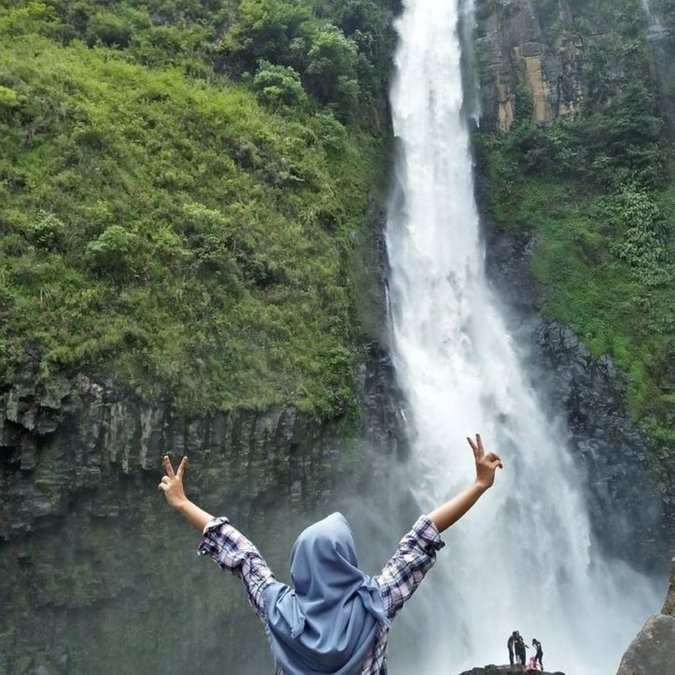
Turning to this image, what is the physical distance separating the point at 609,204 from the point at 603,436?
292 inches

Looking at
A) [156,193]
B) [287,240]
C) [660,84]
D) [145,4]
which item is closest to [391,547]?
[287,240]

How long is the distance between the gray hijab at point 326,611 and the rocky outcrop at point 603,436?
15.0m

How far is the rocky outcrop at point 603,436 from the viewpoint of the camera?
49.5 ft

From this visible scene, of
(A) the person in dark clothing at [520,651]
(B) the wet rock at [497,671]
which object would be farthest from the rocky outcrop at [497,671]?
(A) the person in dark clothing at [520,651]

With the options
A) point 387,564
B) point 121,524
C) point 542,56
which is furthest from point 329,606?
point 542,56

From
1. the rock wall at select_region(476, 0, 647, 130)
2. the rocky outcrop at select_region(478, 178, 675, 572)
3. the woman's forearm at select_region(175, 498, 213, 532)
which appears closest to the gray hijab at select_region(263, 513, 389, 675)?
the woman's forearm at select_region(175, 498, 213, 532)

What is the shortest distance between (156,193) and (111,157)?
1.12 metres

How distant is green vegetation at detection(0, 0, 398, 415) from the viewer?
9.90 m

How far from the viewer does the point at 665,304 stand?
56.6ft

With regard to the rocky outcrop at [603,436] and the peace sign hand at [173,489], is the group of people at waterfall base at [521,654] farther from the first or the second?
the peace sign hand at [173,489]

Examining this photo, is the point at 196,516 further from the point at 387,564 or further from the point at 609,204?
the point at 609,204

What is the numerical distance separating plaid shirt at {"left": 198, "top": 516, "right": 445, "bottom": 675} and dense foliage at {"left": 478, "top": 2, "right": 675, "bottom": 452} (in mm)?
15341

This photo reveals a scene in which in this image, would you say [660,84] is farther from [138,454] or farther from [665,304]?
[138,454]

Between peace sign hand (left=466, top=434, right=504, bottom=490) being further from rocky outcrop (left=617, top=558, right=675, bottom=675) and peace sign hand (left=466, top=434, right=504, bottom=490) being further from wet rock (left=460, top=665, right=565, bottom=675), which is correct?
wet rock (left=460, top=665, right=565, bottom=675)
